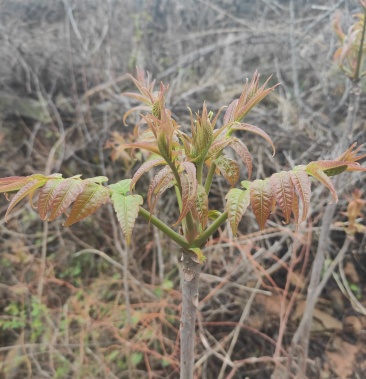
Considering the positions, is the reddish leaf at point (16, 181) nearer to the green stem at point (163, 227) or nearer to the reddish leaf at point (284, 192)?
the green stem at point (163, 227)

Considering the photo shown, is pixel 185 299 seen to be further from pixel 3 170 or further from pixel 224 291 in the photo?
pixel 3 170

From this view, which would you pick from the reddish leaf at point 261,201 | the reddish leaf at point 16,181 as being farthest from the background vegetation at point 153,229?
the reddish leaf at point 261,201

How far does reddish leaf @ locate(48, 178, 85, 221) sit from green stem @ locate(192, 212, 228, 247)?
223mm

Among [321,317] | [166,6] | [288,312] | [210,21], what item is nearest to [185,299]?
[288,312]

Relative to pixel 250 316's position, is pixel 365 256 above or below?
above

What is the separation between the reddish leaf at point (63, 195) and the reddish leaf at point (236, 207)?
253 millimetres

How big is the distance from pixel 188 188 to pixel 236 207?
91 mm

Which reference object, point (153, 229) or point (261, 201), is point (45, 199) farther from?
point (153, 229)

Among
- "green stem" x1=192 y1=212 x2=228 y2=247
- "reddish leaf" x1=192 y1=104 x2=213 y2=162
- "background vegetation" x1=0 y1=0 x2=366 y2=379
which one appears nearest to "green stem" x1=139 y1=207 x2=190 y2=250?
"green stem" x1=192 y1=212 x2=228 y2=247

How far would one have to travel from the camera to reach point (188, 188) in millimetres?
545

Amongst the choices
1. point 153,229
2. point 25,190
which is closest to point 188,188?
point 25,190

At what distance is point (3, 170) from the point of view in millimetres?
2900

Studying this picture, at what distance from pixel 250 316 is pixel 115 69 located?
2.52 meters

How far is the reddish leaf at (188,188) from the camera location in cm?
53
